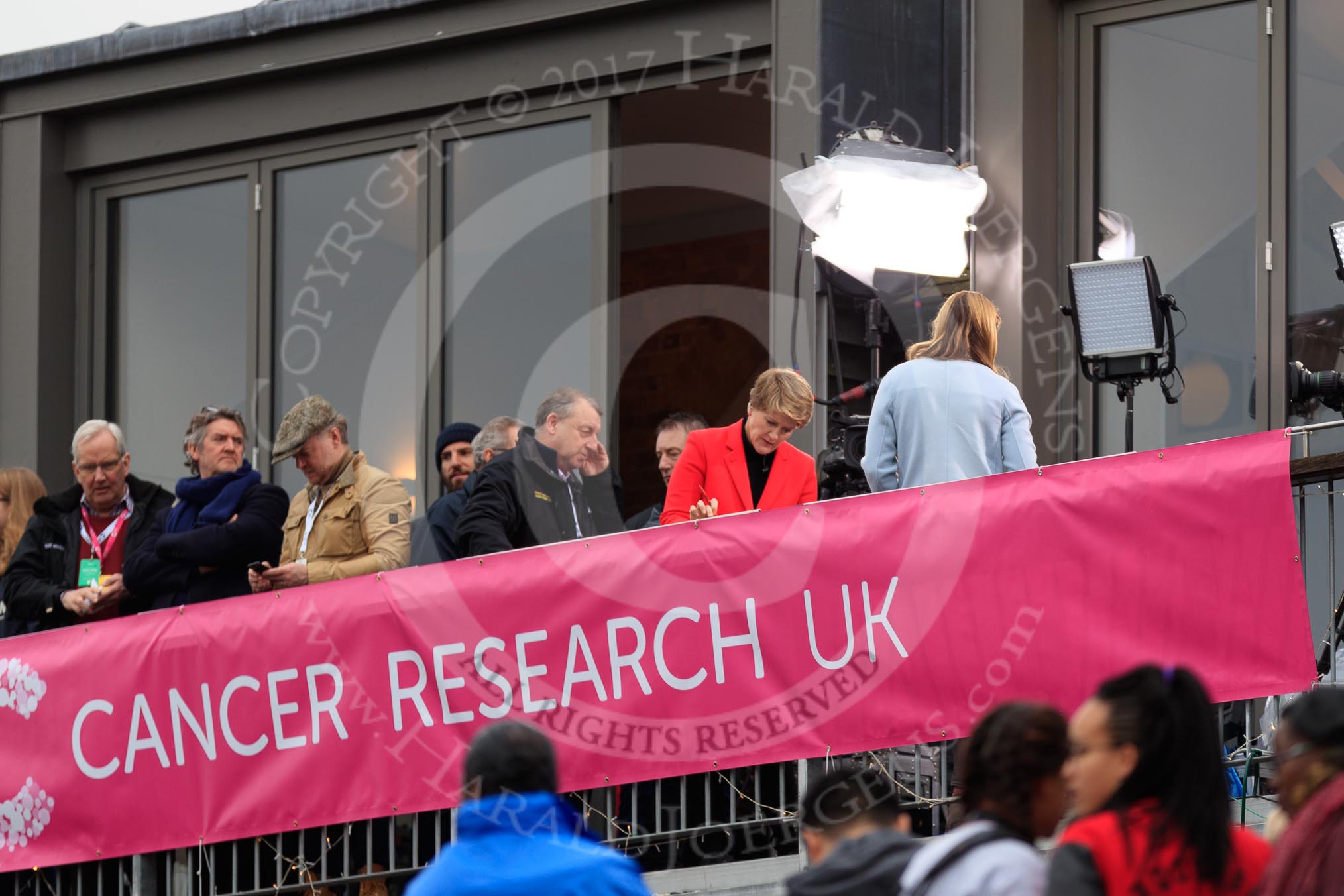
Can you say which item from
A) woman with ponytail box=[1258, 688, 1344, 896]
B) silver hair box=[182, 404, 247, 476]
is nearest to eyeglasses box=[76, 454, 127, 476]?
silver hair box=[182, 404, 247, 476]

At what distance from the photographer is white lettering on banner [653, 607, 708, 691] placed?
647cm

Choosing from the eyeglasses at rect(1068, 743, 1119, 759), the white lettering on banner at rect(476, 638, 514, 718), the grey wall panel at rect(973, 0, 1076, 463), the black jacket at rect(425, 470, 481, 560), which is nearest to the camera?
the eyeglasses at rect(1068, 743, 1119, 759)

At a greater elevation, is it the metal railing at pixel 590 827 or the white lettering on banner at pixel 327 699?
the white lettering on banner at pixel 327 699

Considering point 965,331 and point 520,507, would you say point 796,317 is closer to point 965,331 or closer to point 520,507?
point 520,507

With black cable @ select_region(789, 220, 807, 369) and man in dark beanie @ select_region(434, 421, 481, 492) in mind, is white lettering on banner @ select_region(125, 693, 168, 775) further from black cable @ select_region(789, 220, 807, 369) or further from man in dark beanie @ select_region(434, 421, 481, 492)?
black cable @ select_region(789, 220, 807, 369)

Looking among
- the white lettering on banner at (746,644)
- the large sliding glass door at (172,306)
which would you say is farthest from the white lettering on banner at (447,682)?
the large sliding glass door at (172,306)

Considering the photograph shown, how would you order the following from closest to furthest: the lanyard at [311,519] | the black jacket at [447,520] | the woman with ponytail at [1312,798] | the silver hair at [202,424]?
the woman with ponytail at [1312,798], the black jacket at [447,520], the lanyard at [311,519], the silver hair at [202,424]

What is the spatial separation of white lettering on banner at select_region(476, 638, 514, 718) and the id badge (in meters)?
2.28

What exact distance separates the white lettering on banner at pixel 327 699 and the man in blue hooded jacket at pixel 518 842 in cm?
302

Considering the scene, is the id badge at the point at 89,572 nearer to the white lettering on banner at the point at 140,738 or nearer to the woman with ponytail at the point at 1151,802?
the white lettering on banner at the point at 140,738

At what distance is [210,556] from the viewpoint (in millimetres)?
7801

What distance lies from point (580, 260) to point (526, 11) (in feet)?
4.40

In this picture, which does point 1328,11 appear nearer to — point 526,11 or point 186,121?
point 526,11

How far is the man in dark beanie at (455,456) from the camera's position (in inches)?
347
